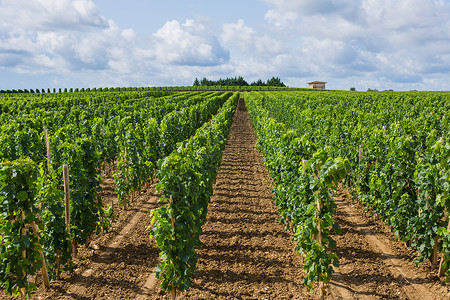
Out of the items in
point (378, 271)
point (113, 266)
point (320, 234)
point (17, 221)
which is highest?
point (17, 221)

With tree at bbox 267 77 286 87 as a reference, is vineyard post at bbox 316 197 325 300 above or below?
below

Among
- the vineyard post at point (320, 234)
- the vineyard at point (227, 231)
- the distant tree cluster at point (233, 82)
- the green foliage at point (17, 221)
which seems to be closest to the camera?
the green foliage at point (17, 221)

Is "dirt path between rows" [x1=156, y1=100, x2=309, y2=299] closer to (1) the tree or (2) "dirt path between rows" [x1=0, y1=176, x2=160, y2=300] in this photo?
(2) "dirt path between rows" [x1=0, y1=176, x2=160, y2=300]

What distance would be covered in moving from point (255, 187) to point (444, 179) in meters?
6.76

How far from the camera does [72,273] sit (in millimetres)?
6371

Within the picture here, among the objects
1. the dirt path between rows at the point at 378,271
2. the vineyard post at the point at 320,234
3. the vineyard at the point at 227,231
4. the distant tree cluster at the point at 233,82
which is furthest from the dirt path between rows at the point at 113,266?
the distant tree cluster at the point at 233,82

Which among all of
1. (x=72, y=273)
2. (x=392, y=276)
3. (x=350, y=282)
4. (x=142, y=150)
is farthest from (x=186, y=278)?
(x=142, y=150)

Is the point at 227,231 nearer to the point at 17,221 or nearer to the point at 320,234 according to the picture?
the point at 320,234

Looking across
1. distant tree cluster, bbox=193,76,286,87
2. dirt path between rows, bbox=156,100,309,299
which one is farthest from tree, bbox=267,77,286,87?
dirt path between rows, bbox=156,100,309,299

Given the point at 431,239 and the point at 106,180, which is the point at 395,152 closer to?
the point at 431,239

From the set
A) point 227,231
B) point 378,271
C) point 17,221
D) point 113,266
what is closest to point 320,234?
point 378,271

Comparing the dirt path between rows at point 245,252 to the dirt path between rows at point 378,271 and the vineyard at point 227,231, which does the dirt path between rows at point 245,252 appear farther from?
the dirt path between rows at point 378,271

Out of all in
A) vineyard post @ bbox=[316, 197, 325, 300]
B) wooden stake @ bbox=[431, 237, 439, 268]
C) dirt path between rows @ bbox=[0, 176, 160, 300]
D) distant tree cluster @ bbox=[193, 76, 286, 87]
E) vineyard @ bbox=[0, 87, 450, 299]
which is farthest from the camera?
distant tree cluster @ bbox=[193, 76, 286, 87]

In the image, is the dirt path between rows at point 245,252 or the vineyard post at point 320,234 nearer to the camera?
the vineyard post at point 320,234
